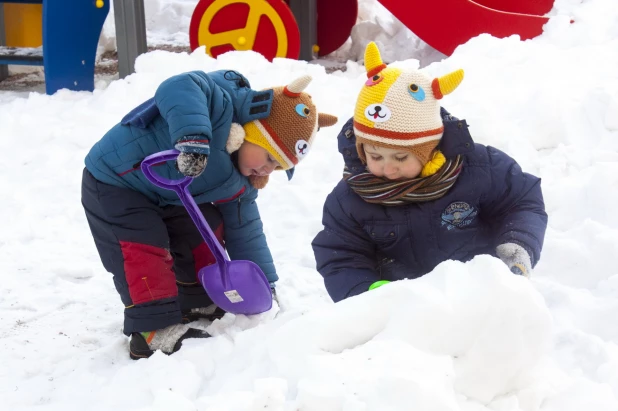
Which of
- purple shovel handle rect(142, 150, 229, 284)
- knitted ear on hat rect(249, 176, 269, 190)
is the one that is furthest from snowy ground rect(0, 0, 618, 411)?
knitted ear on hat rect(249, 176, 269, 190)

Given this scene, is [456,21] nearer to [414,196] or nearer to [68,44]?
[68,44]

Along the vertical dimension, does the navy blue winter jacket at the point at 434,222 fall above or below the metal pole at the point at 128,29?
above

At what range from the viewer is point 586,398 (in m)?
1.46

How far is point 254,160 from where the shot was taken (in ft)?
7.41

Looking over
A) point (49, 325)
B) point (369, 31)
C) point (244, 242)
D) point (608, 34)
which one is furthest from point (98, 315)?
point (369, 31)

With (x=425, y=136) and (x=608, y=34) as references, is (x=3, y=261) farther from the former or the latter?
(x=608, y=34)

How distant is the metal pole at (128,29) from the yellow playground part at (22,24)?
1732 millimetres

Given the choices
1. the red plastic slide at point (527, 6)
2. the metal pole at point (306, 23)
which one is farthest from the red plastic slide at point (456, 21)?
the metal pole at point (306, 23)

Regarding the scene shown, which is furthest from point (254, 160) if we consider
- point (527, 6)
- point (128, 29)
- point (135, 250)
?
point (527, 6)

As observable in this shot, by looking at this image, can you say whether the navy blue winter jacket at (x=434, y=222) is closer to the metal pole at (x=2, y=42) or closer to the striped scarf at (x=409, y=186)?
the striped scarf at (x=409, y=186)

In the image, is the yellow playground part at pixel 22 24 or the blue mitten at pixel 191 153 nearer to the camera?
the blue mitten at pixel 191 153

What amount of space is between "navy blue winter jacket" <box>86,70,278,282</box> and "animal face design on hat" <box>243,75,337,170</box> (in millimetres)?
30

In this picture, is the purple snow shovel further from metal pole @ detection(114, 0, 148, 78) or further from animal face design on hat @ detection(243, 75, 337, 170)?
metal pole @ detection(114, 0, 148, 78)

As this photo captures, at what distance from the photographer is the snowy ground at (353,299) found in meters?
1.45
